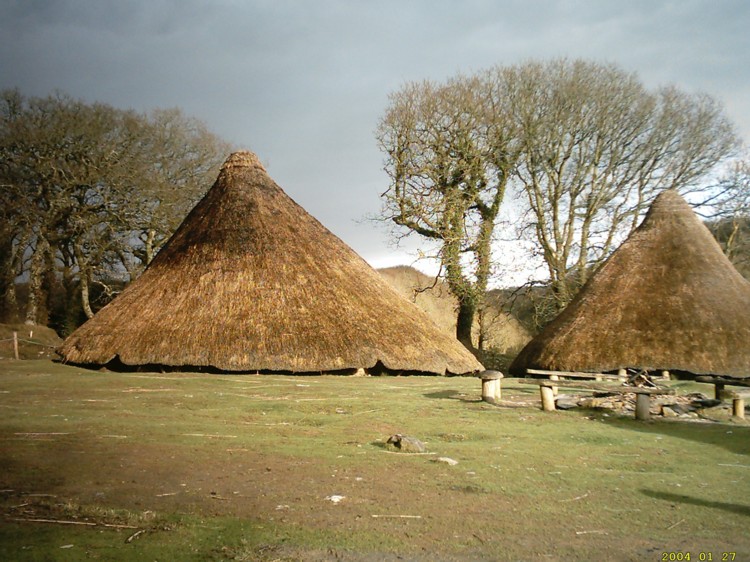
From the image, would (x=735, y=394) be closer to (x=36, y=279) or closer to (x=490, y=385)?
(x=490, y=385)

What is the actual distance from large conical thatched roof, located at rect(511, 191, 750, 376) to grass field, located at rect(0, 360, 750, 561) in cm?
627

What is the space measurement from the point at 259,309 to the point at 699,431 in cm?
778

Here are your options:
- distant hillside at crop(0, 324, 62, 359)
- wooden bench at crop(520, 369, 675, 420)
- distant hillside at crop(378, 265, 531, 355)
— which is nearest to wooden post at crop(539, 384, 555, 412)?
wooden bench at crop(520, 369, 675, 420)

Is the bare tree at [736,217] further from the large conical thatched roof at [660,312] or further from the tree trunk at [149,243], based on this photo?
the tree trunk at [149,243]

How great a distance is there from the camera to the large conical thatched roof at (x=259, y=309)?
470 inches

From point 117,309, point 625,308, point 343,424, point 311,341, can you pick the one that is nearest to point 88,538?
point 343,424

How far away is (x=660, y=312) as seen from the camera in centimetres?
1488

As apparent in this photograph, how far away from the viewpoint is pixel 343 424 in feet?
23.3

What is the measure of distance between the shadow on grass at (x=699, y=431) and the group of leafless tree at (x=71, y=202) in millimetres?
23658

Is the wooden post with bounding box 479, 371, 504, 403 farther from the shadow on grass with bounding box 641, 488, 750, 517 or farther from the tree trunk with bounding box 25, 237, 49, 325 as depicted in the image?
the tree trunk with bounding box 25, 237, 49, 325

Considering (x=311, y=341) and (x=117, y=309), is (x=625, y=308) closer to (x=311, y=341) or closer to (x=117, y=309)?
(x=311, y=341)

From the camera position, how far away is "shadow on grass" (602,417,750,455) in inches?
268

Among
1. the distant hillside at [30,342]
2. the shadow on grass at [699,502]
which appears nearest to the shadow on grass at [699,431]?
the shadow on grass at [699,502]

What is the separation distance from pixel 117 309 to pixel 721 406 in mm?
11240
